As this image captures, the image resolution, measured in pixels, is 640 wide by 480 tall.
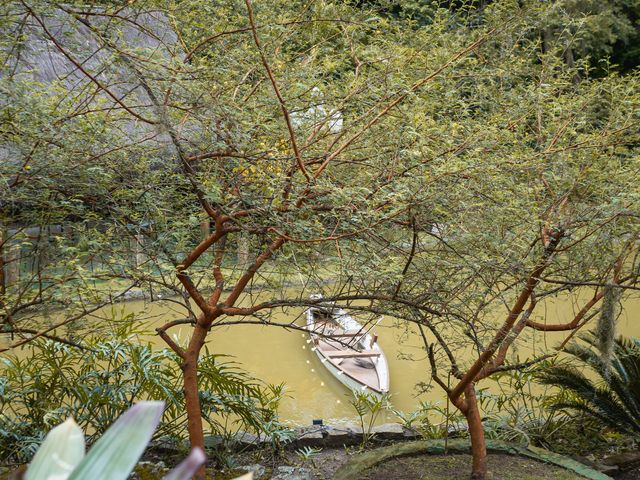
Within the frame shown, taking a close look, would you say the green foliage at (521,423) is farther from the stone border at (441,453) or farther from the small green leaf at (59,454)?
the small green leaf at (59,454)

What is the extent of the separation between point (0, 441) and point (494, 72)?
3330 mm

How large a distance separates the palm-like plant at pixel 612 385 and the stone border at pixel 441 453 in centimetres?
84

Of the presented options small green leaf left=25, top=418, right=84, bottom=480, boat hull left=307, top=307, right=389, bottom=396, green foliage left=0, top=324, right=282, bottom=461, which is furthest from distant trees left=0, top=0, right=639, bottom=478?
boat hull left=307, top=307, right=389, bottom=396

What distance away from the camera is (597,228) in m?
3.18

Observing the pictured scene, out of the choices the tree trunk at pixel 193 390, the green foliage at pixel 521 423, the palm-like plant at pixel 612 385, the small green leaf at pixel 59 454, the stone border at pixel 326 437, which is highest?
the palm-like plant at pixel 612 385

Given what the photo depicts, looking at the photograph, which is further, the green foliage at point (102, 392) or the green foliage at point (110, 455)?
the green foliage at point (102, 392)

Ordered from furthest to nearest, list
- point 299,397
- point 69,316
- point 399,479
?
point 299,397 → point 399,479 → point 69,316

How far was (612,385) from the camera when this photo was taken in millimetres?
4559

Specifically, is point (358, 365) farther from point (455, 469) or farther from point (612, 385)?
point (455, 469)

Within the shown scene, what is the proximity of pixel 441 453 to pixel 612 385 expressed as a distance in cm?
140

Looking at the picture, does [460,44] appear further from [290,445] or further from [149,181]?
[290,445]

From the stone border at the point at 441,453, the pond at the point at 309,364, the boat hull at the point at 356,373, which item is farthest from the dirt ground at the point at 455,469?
the boat hull at the point at 356,373

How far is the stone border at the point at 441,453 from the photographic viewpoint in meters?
3.60

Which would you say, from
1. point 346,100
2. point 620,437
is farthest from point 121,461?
point 620,437
